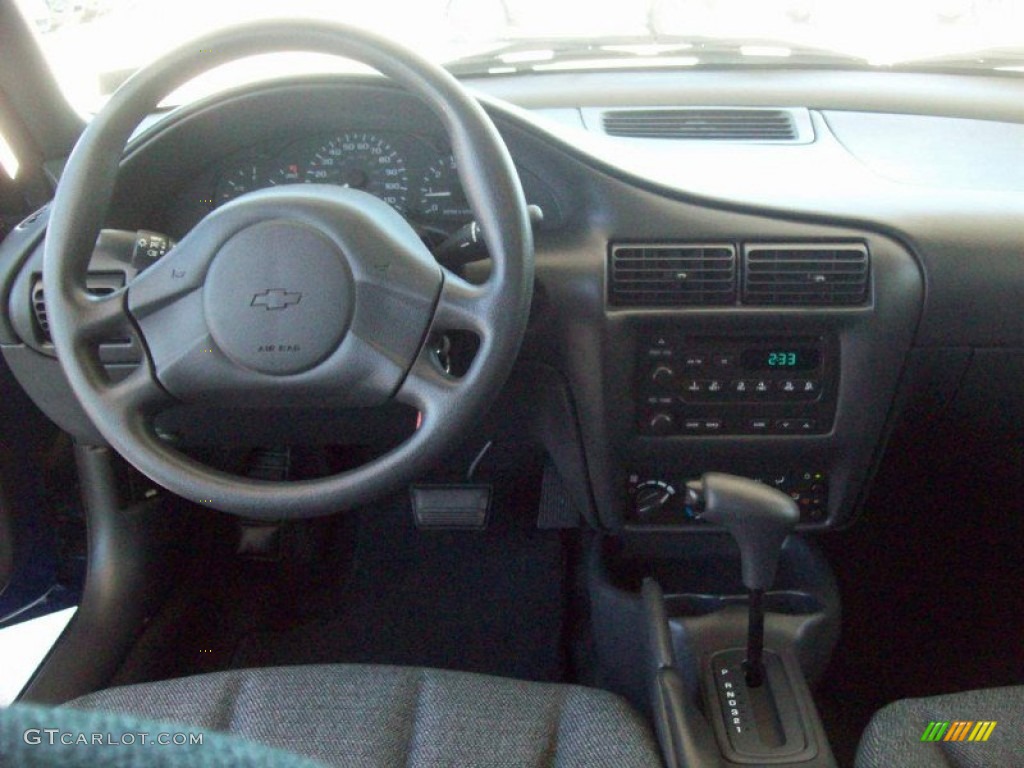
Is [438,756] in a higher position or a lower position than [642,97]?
lower

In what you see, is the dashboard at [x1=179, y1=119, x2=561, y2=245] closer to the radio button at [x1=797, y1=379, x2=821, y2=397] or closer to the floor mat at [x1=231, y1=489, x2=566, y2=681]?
the radio button at [x1=797, y1=379, x2=821, y2=397]

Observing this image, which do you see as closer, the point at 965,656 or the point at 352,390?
the point at 352,390

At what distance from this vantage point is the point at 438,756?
41.1 inches

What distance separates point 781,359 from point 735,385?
0.07 meters

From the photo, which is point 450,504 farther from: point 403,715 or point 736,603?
point 403,715

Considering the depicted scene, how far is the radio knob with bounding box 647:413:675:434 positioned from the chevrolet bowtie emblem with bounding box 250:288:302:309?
0.51 meters

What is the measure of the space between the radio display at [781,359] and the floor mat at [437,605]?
790mm

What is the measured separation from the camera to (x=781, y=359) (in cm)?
125

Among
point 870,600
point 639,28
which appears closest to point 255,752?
point 639,28

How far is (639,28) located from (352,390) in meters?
0.86

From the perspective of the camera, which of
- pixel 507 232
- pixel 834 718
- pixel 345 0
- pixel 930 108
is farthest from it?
pixel 834 718

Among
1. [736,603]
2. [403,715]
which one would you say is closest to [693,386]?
[736,603]

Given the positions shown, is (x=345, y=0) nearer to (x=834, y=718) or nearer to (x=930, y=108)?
(x=930, y=108)

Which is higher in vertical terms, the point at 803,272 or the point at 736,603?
the point at 803,272
